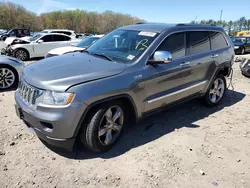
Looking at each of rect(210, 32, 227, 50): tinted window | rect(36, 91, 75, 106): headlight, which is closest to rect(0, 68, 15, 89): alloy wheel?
rect(36, 91, 75, 106): headlight

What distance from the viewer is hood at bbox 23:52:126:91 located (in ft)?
8.68

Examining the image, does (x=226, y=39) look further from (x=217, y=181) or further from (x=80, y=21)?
(x=80, y=21)

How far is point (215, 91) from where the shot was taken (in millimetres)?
4957

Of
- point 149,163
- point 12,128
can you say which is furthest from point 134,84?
point 12,128

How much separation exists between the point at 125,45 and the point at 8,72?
3783 millimetres

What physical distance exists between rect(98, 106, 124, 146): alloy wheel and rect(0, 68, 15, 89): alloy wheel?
4.02 meters

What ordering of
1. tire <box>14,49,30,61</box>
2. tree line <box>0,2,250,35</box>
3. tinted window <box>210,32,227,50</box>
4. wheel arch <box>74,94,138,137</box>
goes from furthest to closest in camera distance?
tree line <box>0,2,250,35</box>, tire <box>14,49,30,61</box>, tinted window <box>210,32,227,50</box>, wheel arch <box>74,94,138,137</box>

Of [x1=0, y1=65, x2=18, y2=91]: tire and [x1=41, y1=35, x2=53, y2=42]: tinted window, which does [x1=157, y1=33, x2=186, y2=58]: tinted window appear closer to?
[x1=0, y1=65, x2=18, y2=91]: tire

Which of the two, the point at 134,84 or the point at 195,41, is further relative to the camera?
the point at 195,41

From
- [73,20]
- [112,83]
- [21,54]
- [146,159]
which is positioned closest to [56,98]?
[112,83]

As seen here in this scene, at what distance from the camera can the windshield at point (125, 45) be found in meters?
3.35

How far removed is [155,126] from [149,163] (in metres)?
1.09

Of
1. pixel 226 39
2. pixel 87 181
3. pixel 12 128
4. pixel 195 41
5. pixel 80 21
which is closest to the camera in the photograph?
pixel 87 181

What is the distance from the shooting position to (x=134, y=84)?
307 cm
